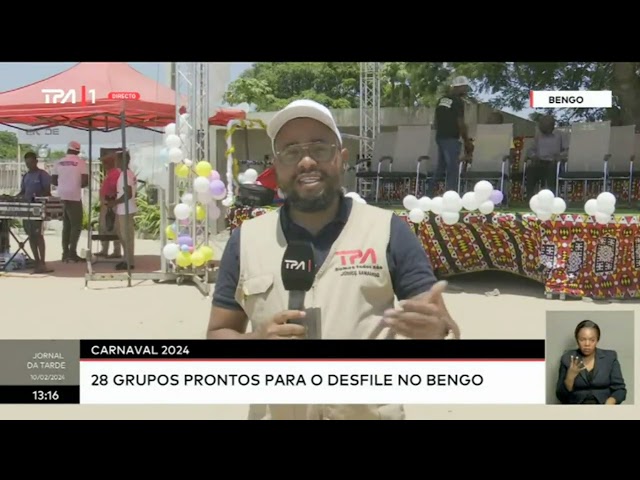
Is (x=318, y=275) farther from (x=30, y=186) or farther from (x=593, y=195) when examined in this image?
(x=30, y=186)

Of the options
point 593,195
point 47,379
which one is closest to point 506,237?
point 593,195

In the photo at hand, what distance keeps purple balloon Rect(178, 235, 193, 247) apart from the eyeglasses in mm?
2464

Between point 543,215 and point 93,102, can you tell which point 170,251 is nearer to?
point 93,102

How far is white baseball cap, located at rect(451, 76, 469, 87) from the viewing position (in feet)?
10.7

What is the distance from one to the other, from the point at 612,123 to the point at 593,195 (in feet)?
1.51

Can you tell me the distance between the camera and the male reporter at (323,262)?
2.32 metres

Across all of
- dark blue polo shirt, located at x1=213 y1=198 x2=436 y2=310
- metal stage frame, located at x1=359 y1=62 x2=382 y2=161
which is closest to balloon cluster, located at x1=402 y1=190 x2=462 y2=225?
metal stage frame, located at x1=359 y1=62 x2=382 y2=161

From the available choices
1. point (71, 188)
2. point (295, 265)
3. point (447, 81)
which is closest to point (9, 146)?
point (71, 188)

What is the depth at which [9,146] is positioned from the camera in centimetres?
447

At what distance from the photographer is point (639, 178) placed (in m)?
3.48

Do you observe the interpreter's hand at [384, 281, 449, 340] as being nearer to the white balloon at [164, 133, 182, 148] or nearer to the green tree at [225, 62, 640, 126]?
the green tree at [225, 62, 640, 126]

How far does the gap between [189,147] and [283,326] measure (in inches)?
108

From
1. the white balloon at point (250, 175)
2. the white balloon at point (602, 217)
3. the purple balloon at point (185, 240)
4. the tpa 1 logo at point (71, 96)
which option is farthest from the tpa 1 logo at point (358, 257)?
the purple balloon at point (185, 240)

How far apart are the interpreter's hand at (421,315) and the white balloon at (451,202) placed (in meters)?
1.36
